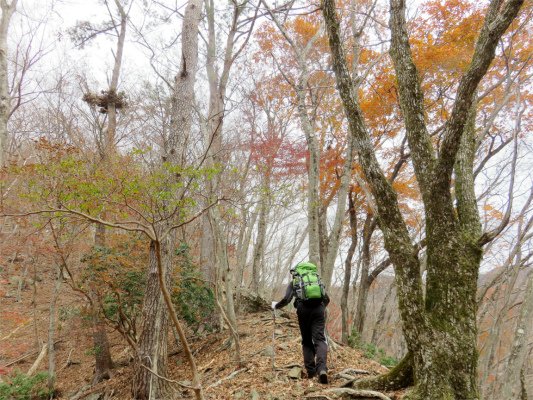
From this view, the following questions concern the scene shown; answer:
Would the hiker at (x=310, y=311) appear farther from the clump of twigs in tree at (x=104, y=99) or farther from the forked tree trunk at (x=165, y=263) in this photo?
the clump of twigs in tree at (x=104, y=99)

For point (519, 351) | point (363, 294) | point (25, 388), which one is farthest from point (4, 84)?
point (519, 351)

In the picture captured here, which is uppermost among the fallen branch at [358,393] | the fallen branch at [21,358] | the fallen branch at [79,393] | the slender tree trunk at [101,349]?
the fallen branch at [358,393]

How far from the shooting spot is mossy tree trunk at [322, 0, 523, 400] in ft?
8.69

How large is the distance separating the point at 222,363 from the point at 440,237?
5.07 meters

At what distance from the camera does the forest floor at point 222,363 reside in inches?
173

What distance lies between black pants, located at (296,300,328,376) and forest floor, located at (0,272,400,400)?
249 millimetres

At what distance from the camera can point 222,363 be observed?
6082 mm

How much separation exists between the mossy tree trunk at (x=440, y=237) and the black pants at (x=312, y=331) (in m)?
1.56

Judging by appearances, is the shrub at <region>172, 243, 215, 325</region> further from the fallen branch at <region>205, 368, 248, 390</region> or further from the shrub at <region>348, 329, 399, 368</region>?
the shrub at <region>348, 329, 399, 368</region>

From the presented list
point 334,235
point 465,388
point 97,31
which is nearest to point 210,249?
point 334,235

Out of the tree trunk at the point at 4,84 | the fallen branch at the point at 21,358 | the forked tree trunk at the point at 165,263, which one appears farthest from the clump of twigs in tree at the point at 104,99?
the fallen branch at the point at 21,358

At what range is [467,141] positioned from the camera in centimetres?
364

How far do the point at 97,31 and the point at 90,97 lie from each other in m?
2.40

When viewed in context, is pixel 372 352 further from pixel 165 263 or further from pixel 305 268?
pixel 165 263
